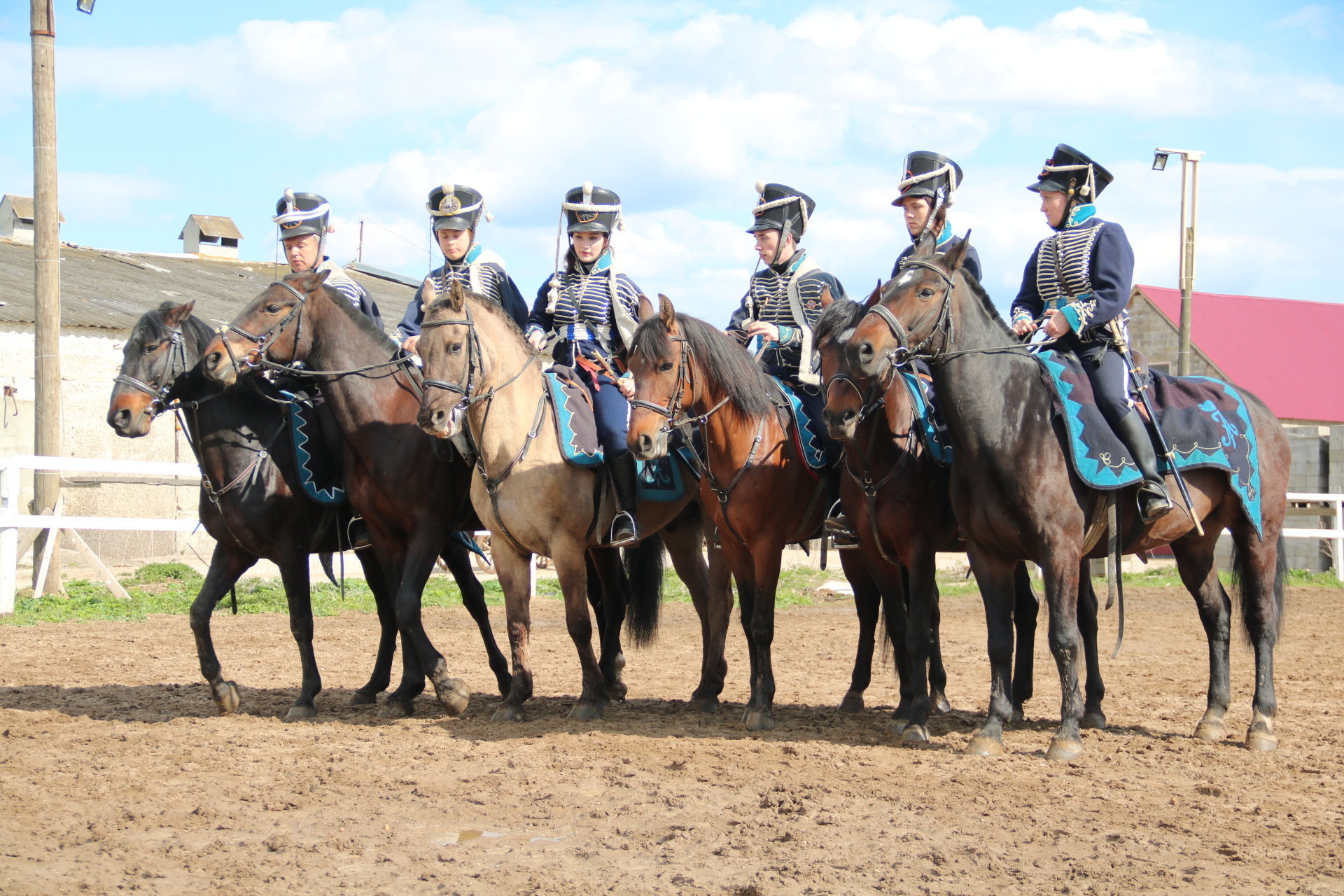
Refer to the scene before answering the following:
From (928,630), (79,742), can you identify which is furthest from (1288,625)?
(79,742)

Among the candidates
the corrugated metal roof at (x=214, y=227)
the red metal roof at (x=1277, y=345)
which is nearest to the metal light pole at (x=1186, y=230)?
the red metal roof at (x=1277, y=345)

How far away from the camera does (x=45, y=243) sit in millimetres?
12945

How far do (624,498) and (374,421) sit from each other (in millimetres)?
1589

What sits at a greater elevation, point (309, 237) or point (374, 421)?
point (309, 237)

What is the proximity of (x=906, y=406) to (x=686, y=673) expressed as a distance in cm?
359

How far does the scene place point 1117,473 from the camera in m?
6.25

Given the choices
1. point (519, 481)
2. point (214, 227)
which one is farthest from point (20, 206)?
point (519, 481)

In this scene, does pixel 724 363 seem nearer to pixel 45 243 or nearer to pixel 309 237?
pixel 309 237

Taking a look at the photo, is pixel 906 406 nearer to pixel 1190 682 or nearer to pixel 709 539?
pixel 709 539

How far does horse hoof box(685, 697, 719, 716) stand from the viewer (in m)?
7.62

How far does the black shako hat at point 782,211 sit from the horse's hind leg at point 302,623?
3.62 metres

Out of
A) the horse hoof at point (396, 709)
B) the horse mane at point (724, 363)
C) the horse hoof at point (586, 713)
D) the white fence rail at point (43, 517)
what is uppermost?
the horse mane at point (724, 363)

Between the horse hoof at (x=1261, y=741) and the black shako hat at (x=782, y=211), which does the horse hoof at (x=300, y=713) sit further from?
the horse hoof at (x=1261, y=741)

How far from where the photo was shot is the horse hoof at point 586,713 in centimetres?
721
